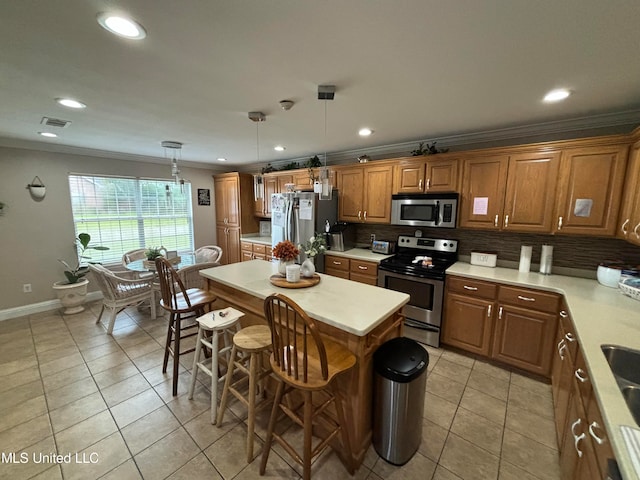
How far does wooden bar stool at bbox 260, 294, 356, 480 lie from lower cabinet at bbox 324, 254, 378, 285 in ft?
5.94

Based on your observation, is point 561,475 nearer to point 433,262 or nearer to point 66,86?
point 433,262

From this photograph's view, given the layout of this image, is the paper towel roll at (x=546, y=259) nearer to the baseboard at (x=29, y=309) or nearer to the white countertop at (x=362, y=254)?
the white countertop at (x=362, y=254)

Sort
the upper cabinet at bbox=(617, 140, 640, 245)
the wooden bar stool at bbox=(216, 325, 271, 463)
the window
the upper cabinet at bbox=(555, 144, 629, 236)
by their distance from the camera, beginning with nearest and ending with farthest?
the wooden bar stool at bbox=(216, 325, 271, 463) < the upper cabinet at bbox=(617, 140, 640, 245) < the upper cabinet at bbox=(555, 144, 629, 236) < the window

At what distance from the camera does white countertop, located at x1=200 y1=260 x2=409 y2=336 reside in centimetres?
155

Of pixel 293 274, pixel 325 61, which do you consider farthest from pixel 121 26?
pixel 293 274

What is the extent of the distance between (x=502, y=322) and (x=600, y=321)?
994mm

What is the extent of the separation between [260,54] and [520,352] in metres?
3.29

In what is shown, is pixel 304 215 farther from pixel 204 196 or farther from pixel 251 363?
pixel 204 196

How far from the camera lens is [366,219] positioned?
12.2 feet

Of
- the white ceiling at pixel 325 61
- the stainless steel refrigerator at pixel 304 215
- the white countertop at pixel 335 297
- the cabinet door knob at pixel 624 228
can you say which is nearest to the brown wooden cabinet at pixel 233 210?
the stainless steel refrigerator at pixel 304 215

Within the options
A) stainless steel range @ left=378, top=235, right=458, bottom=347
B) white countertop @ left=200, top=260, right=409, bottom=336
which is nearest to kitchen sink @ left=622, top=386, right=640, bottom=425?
white countertop @ left=200, top=260, right=409, bottom=336

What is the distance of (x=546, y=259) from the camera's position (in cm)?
260

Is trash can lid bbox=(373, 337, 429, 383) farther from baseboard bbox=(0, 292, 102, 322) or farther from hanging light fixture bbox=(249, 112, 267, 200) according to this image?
baseboard bbox=(0, 292, 102, 322)

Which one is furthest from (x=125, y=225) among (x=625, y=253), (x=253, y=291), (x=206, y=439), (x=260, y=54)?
(x=625, y=253)
